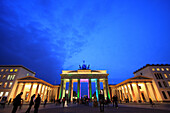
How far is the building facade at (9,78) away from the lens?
35.2m

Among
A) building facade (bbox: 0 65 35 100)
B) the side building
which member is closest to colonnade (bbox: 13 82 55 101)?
building facade (bbox: 0 65 35 100)

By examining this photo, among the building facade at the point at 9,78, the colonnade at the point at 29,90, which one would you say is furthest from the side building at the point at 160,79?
the building facade at the point at 9,78

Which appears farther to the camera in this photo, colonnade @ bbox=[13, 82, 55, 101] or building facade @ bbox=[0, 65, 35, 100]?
building facade @ bbox=[0, 65, 35, 100]

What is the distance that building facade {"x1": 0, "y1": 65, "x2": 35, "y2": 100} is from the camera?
116ft

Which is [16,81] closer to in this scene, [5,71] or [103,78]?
[5,71]

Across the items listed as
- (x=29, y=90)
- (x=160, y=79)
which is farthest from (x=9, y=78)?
(x=160, y=79)

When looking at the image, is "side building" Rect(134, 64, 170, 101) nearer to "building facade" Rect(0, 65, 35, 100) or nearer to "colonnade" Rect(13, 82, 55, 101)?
"colonnade" Rect(13, 82, 55, 101)

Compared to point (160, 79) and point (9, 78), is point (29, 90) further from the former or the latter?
point (160, 79)

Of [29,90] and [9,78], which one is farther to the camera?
[29,90]

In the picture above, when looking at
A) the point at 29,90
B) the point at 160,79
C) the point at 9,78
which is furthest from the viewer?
the point at 29,90

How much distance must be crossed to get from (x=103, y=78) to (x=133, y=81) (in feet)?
44.1

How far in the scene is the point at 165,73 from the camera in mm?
37062

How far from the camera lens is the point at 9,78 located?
3791 centimetres

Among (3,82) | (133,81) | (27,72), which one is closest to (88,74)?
(133,81)
